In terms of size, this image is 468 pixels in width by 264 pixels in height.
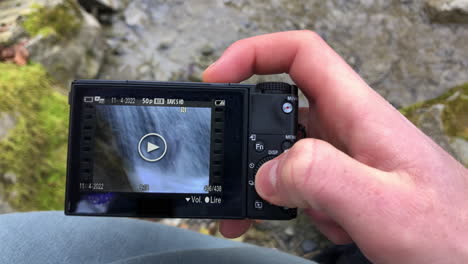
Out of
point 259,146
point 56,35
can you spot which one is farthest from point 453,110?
point 56,35

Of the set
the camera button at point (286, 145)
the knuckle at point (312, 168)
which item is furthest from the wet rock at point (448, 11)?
→ the knuckle at point (312, 168)

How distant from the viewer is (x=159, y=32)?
4344 millimetres

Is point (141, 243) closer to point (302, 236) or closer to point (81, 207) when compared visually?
point (81, 207)

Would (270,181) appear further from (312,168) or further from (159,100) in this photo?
(159,100)

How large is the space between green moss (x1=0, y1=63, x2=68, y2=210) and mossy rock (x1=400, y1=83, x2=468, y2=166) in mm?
3131

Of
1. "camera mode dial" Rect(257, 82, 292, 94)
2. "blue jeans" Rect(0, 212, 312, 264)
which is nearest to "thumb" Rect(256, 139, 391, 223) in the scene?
"camera mode dial" Rect(257, 82, 292, 94)

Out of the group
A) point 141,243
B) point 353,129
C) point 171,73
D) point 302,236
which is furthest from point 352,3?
point 141,243

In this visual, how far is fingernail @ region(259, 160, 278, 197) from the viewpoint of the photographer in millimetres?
1547

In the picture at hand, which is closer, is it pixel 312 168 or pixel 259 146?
pixel 312 168

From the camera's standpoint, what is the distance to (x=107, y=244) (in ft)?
6.93

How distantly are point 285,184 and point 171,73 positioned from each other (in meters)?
2.93

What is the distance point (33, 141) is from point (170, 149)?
1800 millimetres

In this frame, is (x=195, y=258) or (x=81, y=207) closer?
(x=81, y=207)

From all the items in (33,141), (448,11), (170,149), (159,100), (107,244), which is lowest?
(107,244)
